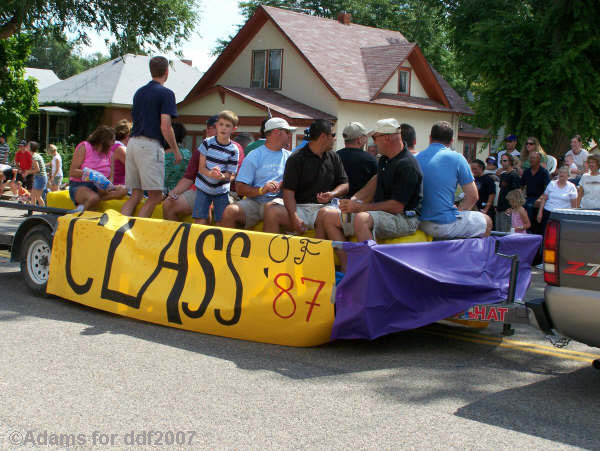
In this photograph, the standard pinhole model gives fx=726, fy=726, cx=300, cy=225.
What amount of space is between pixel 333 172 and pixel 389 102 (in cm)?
2669

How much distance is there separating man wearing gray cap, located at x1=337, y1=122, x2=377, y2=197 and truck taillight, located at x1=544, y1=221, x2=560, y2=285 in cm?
315

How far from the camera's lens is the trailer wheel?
8.12 metres

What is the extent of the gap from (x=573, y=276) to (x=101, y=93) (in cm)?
3842

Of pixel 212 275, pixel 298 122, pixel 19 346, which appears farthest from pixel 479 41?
pixel 19 346

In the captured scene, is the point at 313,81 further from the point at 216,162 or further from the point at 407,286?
the point at 407,286

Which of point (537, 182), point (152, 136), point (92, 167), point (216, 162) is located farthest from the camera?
point (537, 182)

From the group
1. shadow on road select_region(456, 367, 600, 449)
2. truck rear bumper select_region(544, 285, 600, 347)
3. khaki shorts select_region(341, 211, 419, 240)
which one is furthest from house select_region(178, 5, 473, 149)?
truck rear bumper select_region(544, 285, 600, 347)

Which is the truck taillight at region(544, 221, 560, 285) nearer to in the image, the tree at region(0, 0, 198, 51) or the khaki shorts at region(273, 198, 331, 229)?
the khaki shorts at region(273, 198, 331, 229)

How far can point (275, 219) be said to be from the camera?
7305mm

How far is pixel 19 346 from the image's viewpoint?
608 cm

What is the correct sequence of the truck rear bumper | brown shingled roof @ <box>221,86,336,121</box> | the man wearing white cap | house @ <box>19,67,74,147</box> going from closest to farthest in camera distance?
the truck rear bumper, the man wearing white cap, brown shingled roof @ <box>221,86,336,121</box>, house @ <box>19,67,74,147</box>

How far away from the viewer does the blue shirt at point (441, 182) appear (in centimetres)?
709

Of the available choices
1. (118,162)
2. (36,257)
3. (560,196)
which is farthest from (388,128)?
(560,196)

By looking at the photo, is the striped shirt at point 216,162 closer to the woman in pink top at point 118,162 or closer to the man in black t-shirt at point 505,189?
the woman in pink top at point 118,162
